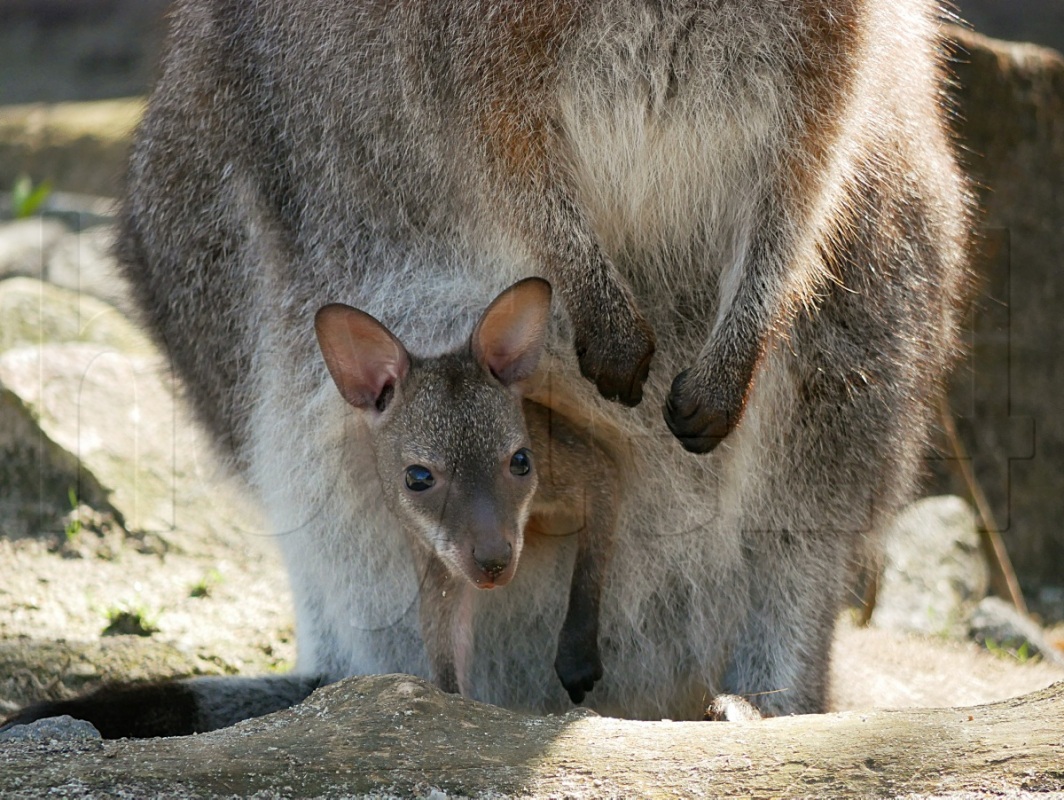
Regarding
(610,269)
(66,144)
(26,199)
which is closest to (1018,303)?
(610,269)

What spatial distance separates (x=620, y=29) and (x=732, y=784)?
4.94ft

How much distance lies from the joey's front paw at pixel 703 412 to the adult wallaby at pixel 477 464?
0.77 ft

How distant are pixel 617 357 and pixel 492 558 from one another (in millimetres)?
535

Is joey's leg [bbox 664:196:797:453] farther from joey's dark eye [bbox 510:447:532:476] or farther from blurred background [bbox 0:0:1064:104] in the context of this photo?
blurred background [bbox 0:0:1064:104]

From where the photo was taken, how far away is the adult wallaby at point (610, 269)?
120 inches

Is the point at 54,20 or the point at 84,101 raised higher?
the point at 54,20

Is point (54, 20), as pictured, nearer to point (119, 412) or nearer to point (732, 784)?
point (119, 412)

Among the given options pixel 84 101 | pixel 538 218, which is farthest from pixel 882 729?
pixel 84 101

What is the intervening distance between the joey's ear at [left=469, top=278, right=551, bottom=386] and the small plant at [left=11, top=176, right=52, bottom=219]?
483 centimetres

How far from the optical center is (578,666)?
10.5ft

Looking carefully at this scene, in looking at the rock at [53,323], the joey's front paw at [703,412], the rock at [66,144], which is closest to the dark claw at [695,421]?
the joey's front paw at [703,412]

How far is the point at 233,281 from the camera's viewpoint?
3.53m

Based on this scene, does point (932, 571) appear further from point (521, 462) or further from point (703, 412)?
point (521, 462)

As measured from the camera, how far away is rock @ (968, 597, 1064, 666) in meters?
4.63
